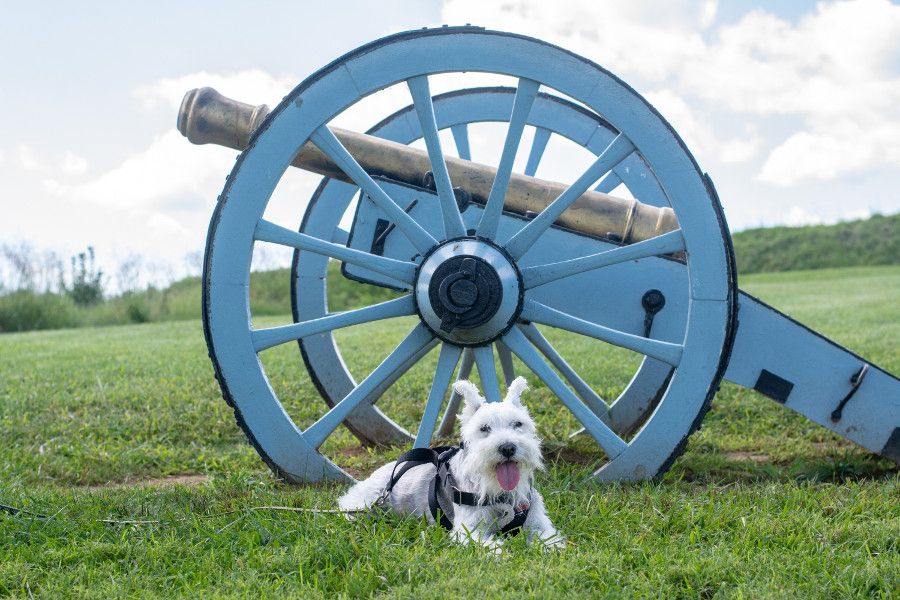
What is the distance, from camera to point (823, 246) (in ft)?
93.1

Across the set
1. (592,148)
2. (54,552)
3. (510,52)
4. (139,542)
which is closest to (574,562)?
(139,542)

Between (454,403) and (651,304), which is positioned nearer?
(651,304)

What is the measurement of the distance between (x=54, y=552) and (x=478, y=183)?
2.35 meters

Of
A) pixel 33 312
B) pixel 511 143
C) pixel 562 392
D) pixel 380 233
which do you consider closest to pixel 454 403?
pixel 380 233

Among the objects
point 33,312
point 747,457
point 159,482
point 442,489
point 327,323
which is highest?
point 33,312

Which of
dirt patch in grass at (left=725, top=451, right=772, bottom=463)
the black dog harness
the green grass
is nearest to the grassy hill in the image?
the green grass

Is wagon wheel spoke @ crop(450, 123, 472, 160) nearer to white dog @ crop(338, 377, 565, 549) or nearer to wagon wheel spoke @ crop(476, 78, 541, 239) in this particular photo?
wagon wheel spoke @ crop(476, 78, 541, 239)

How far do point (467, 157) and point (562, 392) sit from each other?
6.02 ft

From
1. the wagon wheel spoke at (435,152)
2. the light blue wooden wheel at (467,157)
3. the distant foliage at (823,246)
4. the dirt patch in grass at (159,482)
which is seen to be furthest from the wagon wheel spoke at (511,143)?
the distant foliage at (823,246)

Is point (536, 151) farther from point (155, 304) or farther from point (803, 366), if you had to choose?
point (155, 304)

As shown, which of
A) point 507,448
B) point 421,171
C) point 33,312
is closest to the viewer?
point 507,448

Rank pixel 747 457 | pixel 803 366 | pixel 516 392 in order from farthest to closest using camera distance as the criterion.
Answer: pixel 747 457, pixel 803 366, pixel 516 392

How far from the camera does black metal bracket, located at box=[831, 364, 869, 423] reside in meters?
4.40

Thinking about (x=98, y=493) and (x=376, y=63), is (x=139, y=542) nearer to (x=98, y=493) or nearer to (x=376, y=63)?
(x=98, y=493)
